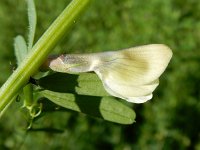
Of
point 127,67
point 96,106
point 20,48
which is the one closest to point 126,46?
point 20,48

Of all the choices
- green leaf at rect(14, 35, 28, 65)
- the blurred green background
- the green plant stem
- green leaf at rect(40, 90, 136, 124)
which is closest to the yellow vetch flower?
the green plant stem

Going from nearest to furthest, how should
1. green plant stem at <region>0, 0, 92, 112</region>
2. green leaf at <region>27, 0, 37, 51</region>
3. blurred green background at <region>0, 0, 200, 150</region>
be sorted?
green plant stem at <region>0, 0, 92, 112</region> < green leaf at <region>27, 0, 37, 51</region> < blurred green background at <region>0, 0, 200, 150</region>

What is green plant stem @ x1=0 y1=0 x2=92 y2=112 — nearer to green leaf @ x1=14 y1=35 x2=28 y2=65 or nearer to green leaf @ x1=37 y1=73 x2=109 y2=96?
green leaf @ x1=37 y1=73 x2=109 y2=96

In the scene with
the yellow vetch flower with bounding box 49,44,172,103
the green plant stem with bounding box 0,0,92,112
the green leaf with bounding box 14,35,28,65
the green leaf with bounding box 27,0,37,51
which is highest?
the green leaf with bounding box 14,35,28,65

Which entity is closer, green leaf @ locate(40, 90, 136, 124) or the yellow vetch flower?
the yellow vetch flower

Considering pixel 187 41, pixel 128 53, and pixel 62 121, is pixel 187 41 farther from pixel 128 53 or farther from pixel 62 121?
pixel 128 53

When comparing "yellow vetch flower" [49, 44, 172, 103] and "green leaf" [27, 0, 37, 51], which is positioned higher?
"green leaf" [27, 0, 37, 51]

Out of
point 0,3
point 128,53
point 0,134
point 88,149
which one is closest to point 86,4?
point 128,53

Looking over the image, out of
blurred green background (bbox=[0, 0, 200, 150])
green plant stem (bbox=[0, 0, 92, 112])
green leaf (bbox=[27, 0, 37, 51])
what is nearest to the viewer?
green plant stem (bbox=[0, 0, 92, 112])
